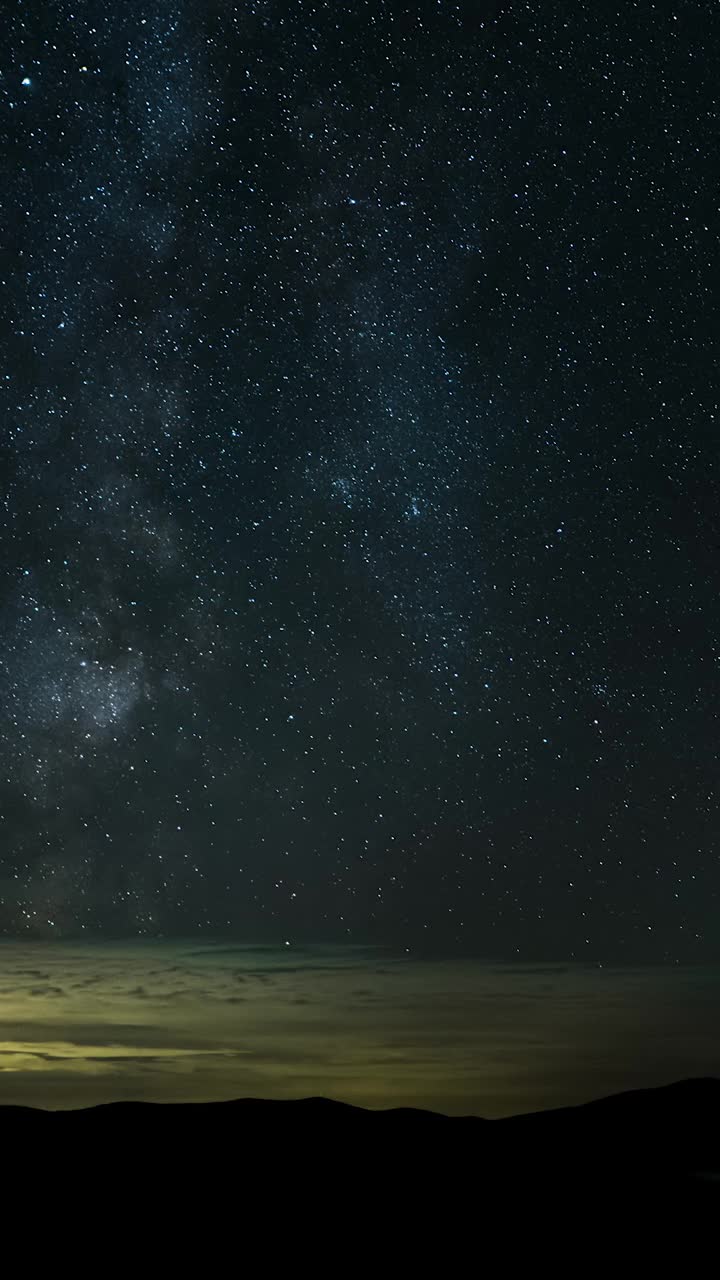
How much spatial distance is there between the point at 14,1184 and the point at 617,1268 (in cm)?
999

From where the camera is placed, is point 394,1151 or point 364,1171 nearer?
point 364,1171

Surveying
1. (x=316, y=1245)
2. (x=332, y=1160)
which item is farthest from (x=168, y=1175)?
(x=316, y=1245)

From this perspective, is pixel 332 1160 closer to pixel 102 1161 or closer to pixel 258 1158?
pixel 258 1158

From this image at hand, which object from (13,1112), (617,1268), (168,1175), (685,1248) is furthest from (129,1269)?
(13,1112)

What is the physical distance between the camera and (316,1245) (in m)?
13.3

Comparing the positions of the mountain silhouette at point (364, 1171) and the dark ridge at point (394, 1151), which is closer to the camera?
the mountain silhouette at point (364, 1171)

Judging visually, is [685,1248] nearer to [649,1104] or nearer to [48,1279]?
[48,1279]

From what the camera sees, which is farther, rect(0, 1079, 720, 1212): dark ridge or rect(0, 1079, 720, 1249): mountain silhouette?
rect(0, 1079, 720, 1212): dark ridge

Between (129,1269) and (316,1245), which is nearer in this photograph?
(129,1269)

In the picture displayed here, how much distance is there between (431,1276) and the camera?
36.6 ft

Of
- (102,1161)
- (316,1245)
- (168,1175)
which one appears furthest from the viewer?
(102,1161)

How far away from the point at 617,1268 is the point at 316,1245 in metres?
4.07

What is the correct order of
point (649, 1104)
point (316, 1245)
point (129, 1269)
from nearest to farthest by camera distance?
point (129, 1269)
point (316, 1245)
point (649, 1104)

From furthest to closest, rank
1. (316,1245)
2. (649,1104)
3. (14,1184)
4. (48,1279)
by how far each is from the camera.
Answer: (649,1104), (14,1184), (316,1245), (48,1279)
